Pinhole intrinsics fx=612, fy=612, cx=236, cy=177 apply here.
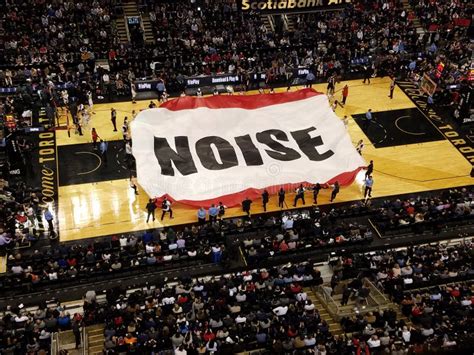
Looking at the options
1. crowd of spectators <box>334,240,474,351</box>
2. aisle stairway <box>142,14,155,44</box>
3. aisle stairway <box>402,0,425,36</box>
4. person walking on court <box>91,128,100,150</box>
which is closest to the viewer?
crowd of spectators <box>334,240,474,351</box>

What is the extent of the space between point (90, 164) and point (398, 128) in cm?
1825

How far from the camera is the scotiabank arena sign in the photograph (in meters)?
33.3

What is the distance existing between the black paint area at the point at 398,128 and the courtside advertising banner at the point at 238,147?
9.98ft

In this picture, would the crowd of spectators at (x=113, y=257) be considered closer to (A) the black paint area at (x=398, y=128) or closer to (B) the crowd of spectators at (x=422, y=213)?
(B) the crowd of spectators at (x=422, y=213)

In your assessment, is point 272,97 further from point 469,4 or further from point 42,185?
point 469,4

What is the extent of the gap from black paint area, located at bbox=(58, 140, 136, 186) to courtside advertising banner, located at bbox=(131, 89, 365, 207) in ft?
5.43

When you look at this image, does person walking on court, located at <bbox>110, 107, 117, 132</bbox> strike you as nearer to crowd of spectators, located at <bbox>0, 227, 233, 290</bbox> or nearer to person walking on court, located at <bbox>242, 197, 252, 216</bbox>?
crowd of spectators, located at <bbox>0, 227, 233, 290</bbox>

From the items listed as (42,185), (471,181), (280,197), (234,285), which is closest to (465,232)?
(471,181)

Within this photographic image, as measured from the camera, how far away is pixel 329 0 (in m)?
34.1

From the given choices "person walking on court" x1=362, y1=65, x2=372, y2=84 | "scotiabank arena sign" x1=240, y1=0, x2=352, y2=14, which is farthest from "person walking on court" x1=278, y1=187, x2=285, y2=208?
"person walking on court" x1=362, y1=65, x2=372, y2=84

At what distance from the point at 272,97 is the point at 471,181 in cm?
1202

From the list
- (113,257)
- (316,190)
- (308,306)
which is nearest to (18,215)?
(113,257)

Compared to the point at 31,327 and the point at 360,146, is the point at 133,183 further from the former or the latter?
the point at 360,146

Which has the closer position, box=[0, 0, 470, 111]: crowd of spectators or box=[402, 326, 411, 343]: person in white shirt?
box=[402, 326, 411, 343]: person in white shirt
